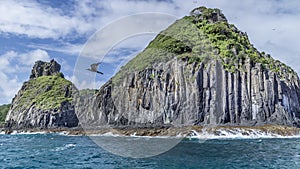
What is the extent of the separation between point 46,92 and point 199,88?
10124 cm

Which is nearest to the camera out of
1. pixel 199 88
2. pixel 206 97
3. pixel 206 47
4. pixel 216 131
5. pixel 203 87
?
pixel 216 131

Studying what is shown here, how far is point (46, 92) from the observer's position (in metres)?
155

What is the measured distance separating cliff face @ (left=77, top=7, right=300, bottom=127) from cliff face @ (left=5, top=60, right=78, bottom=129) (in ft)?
112

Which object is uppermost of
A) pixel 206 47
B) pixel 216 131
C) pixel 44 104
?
pixel 206 47

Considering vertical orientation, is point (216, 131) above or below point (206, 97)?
below

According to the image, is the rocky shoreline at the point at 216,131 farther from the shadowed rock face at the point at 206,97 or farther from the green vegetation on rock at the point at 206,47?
the green vegetation on rock at the point at 206,47

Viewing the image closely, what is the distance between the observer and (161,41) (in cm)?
10362

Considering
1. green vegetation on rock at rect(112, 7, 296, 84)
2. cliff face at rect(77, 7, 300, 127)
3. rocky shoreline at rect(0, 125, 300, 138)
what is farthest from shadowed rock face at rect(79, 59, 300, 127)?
rocky shoreline at rect(0, 125, 300, 138)

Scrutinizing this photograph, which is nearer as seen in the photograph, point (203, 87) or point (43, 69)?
point (203, 87)

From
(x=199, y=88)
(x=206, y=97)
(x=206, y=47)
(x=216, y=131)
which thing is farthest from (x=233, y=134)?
(x=206, y=47)

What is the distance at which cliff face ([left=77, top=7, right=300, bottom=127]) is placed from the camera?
74844 millimetres

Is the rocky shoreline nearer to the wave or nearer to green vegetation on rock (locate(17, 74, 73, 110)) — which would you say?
the wave

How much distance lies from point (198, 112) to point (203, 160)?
4563 cm

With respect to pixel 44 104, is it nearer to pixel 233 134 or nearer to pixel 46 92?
pixel 46 92
